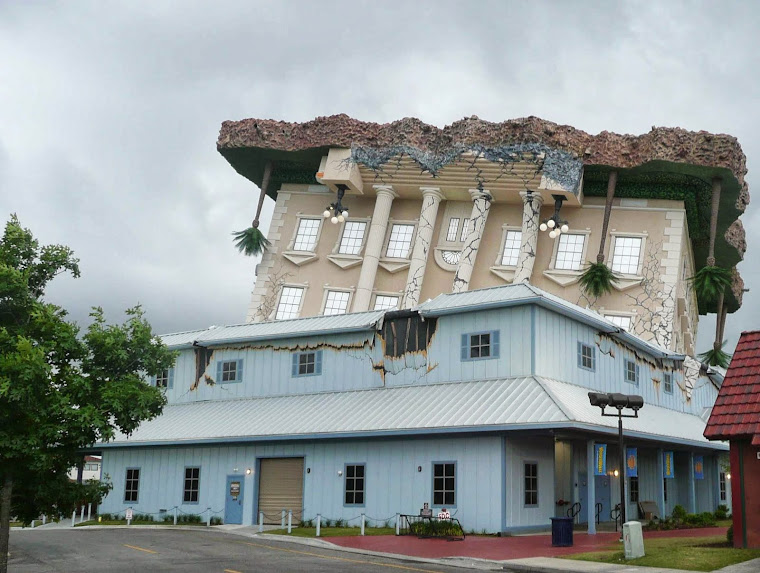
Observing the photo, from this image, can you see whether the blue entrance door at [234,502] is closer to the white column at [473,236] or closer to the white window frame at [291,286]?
the white window frame at [291,286]

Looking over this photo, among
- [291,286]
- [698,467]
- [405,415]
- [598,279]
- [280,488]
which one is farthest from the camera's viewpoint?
[291,286]

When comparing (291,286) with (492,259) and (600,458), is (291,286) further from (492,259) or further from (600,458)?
(600,458)

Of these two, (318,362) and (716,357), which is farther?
(716,357)

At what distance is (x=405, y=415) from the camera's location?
29.9 metres

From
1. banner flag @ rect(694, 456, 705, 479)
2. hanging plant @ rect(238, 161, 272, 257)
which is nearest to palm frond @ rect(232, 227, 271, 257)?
hanging plant @ rect(238, 161, 272, 257)

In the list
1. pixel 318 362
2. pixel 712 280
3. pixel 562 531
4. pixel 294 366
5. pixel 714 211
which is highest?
pixel 714 211

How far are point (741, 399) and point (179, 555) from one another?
1408 centimetres

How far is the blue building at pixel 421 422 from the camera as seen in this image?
28.0 metres

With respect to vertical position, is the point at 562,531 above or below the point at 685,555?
above

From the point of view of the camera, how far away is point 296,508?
31938 mm

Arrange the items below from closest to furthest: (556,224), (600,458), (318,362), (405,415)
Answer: (600,458) → (405,415) → (318,362) → (556,224)

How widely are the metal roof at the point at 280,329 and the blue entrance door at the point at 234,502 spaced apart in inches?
240

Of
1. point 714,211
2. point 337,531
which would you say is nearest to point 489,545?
point 337,531

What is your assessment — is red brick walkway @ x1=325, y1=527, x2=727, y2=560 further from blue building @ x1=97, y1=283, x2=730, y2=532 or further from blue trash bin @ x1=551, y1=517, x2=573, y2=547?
blue building @ x1=97, y1=283, x2=730, y2=532
